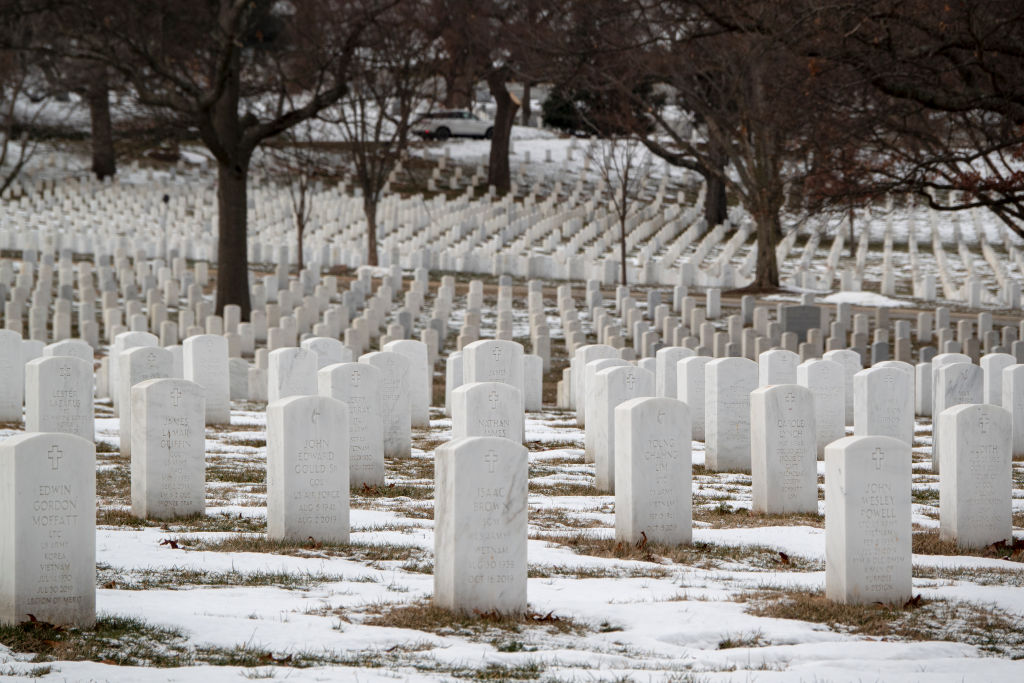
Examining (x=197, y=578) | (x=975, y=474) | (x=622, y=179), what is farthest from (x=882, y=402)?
(x=622, y=179)

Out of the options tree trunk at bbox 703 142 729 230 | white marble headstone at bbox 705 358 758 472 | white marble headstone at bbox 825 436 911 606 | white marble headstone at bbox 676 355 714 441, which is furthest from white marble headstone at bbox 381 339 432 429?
tree trunk at bbox 703 142 729 230

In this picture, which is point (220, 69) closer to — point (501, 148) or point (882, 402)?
point (882, 402)

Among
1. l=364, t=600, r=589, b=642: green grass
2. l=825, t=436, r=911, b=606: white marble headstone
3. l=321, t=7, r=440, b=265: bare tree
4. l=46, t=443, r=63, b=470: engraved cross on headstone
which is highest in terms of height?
l=321, t=7, r=440, b=265: bare tree

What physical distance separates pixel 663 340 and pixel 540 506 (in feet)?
43.7

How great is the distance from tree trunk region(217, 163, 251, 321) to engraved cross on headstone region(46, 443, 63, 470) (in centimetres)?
1810

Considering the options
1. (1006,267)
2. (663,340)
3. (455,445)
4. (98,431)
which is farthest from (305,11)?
(455,445)

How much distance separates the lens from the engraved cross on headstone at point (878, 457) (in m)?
7.02

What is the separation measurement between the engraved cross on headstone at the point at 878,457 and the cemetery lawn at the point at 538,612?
2.41ft

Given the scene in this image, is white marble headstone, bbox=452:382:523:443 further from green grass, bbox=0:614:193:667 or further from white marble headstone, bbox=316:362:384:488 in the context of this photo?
green grass, bbox=0:614:193:667

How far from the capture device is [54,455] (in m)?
6.01

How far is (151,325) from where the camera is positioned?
23.1 meters

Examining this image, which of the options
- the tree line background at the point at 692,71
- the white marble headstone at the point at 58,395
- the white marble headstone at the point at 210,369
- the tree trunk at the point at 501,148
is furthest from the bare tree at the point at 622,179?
the white marble headstone at the point at 58,395

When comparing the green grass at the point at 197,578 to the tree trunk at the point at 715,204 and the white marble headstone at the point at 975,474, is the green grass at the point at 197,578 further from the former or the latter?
the tree trunk at the point at 715,204

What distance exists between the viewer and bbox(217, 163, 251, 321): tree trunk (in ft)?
78.3
